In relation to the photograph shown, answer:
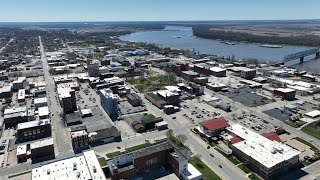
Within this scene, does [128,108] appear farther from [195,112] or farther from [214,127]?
[214,127]

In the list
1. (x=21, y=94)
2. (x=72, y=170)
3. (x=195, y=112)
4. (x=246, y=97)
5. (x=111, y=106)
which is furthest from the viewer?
(x=21, y=94)

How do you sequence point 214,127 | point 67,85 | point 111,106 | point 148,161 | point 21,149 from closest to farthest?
point 148,161, point 21,149, point 214,127, point 111,106, point 67,85

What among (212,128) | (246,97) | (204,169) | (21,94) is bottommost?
(204,169)

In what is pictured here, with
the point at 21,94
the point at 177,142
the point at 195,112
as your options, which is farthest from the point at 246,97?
the point at 21,94

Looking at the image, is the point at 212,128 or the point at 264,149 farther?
the point at 212,128

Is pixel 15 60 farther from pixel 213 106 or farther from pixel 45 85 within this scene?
pixel 213 106

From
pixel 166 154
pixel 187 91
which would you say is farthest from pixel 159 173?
pixel 187 91

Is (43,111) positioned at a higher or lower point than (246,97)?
higher
